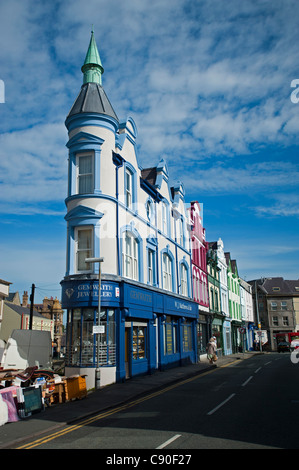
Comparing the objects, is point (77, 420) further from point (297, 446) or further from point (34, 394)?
point (297, 446)

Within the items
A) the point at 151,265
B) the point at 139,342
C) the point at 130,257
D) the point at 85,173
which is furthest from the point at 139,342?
the point at 85,173

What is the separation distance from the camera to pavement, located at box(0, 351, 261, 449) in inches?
363

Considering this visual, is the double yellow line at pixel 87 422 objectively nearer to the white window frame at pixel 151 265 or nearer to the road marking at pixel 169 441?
the road marking at pixel 169 441

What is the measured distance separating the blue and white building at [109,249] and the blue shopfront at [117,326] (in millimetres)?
44

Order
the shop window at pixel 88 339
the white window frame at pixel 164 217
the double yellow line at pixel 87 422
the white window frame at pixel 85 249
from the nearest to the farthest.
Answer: the double yellow line at pixel 87 422
the shop window at pixel 88 339
the white window frame at pixel 85 249
the white window frame at pixel 164 217

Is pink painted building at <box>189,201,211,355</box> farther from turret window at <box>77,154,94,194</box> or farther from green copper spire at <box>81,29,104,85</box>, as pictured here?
turret window at <box>77,154,94,194</box>

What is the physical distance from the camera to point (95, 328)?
51.8ft

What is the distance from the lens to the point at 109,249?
1905 cm

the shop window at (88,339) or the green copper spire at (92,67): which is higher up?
the green copper spire at (92,67)

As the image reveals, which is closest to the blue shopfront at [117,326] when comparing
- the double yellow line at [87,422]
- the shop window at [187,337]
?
the double yellow line at [87,422]

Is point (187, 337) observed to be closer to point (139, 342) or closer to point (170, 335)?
point (170, 335)

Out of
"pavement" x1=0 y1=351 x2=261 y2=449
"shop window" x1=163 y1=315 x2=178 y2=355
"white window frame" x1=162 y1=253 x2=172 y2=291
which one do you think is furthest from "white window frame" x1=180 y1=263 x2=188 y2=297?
"pavement" x1=0 y1=351 x2=261 y2=449

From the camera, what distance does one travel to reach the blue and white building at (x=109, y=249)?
18.0 m
